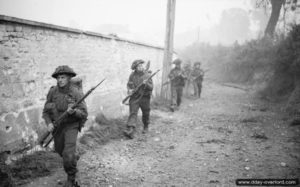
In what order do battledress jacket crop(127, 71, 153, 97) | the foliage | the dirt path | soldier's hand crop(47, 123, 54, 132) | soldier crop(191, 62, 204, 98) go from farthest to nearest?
soldier crop(191, 62, 204, 98) < the foliage < battledress jacket crop(127, 71, 153, 97) < the dirt path < soldier's hand crop(47, 123, 54, 132)

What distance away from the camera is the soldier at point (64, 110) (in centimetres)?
326

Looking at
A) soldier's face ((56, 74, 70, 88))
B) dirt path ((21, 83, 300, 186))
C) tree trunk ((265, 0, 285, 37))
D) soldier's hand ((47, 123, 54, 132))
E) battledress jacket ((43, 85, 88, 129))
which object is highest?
tree trunk ((265, 0, 285, 37))

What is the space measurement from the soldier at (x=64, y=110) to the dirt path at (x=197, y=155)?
2.13 ft

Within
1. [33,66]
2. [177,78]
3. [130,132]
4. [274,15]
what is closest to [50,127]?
[33,66]

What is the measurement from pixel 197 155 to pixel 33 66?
3.82m

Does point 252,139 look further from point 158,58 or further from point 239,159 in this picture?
point 158,58

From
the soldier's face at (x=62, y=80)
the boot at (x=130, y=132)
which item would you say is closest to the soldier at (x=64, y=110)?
the soldier's face at (x=62, y=80)

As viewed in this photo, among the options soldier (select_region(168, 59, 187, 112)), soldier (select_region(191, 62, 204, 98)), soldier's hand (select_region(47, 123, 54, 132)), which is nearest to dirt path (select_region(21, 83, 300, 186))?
soldier's hand (select_region(47, 123, 54, 132))

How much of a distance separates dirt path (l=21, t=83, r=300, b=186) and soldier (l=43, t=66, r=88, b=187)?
2.13 feet

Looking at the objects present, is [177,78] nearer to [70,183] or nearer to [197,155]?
[197,155]

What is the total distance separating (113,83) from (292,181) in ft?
17.4

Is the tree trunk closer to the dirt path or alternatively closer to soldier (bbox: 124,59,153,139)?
the dirt path

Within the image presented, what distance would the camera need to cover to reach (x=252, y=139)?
18.2ft

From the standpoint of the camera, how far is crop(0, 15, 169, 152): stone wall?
3795 millimetres
